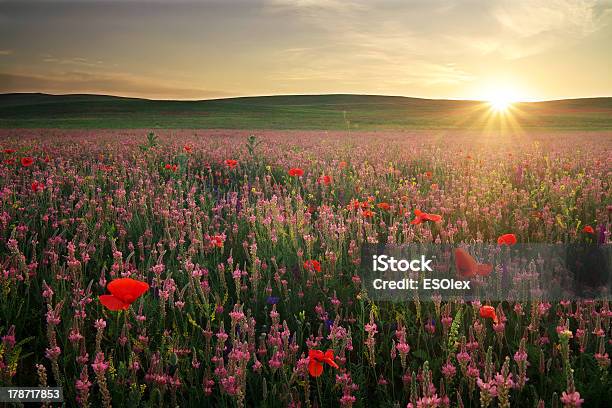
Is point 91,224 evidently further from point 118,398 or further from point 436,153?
point 436,153

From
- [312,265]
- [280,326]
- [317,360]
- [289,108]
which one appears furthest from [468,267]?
[289,108]

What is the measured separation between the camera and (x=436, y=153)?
918 cm

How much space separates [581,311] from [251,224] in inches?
101

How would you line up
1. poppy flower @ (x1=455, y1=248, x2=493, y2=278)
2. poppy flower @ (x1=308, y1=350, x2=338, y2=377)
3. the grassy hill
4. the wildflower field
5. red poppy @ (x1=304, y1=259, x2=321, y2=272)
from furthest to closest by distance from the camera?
the grassy hill
red poppy @ (x1=304, y1=259, x2=321, y2=272)
poppy flower @ (x1=455, y1=248, x2=493, y2=278)
the wildflower field
poppy flower @ (x1=308, y1=350, x2=338, y2=377)

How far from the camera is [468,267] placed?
278 cm

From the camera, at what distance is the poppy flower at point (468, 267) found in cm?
276

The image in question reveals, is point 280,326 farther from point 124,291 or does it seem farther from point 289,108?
point 289,108

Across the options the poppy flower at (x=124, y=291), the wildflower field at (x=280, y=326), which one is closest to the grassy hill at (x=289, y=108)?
the wildflower field at (x=280, y=326)

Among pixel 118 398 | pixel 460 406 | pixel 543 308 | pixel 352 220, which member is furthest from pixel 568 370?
pixel 352 220

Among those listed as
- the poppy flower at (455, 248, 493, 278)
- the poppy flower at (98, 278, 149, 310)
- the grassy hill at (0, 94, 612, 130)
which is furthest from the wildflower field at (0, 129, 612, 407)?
the grassy hill at (0, 94, 612, 130)

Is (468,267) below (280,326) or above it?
above

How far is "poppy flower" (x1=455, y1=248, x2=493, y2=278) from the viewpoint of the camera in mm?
2764

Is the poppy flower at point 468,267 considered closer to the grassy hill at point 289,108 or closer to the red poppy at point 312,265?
the red poppy at point 312,265

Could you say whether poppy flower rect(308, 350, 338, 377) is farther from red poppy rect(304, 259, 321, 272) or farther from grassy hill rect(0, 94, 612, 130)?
grassy hill rect(0, 94, 612, 130)
